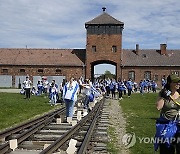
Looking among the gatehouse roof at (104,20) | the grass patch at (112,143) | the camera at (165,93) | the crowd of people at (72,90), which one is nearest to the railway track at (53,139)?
the grass patch at (112,143)

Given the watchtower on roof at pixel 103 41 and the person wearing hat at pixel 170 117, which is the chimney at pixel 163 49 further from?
the person wearing hat at pixel 170 117

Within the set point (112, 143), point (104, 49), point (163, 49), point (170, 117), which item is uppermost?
point (163, 49)

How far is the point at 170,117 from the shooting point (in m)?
6.05

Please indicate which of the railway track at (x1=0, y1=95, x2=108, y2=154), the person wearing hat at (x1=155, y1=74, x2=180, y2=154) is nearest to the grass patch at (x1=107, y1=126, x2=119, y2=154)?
the railway track at (x1=0, y1=95, x2=108, y2=154)

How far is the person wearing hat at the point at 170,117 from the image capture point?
5.91 m

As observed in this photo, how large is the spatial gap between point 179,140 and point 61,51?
56139 millimetres

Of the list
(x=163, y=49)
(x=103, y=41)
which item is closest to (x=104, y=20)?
(x=103, y=41)

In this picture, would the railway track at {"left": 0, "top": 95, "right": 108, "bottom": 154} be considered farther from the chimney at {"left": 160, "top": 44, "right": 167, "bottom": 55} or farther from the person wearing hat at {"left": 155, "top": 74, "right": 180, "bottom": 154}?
the chimney at {"left": 160, "top": 44, "right": 167, "bottom": 55}

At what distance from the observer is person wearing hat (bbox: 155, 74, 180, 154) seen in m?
5.91

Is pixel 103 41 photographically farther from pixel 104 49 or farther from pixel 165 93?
pixel 165 93

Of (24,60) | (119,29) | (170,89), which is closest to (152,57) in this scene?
(119,29)

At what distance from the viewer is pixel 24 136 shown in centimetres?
955

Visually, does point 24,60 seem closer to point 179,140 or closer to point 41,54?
point 41,54

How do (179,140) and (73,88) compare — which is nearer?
(179,140)
